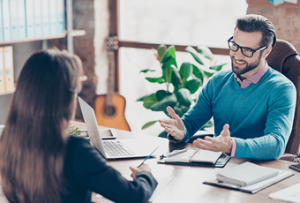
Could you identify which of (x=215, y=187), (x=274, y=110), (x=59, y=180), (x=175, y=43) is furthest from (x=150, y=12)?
(x=59, y=180)

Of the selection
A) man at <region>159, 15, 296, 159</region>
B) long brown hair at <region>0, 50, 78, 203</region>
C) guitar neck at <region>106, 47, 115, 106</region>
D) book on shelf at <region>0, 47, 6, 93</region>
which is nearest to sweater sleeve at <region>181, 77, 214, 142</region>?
man at <region>159, 15, 296, 159</region>

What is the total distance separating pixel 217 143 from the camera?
1.43m

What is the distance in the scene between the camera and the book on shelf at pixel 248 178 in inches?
49.6

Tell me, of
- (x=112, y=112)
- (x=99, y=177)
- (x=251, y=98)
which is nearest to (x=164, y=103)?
(x=112, y=112)

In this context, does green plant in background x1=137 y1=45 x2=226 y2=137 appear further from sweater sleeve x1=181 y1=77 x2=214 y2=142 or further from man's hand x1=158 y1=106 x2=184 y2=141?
man's hand x1=158 y1=106 x2=184 y2=141

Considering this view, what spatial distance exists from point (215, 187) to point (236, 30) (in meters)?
0.86

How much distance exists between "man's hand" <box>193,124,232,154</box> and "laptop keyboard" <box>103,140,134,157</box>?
34 cm

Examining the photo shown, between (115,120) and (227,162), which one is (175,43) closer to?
(115,120)

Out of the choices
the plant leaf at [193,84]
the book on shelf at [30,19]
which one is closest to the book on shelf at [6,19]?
the book on shelf at [30,19]

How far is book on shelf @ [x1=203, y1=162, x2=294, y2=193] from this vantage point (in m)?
1.26

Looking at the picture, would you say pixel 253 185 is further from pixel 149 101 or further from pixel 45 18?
pixel 45 18

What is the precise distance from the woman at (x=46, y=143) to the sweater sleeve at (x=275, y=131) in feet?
2.27

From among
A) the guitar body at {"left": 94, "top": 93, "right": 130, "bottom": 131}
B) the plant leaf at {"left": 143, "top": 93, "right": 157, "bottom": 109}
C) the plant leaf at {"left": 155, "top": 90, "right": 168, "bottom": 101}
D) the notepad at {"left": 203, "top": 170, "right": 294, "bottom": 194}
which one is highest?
the notepad at {"left": 203, "top": 170, "right": 294, "bottom": 194}

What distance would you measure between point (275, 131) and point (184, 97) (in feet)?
3.63
